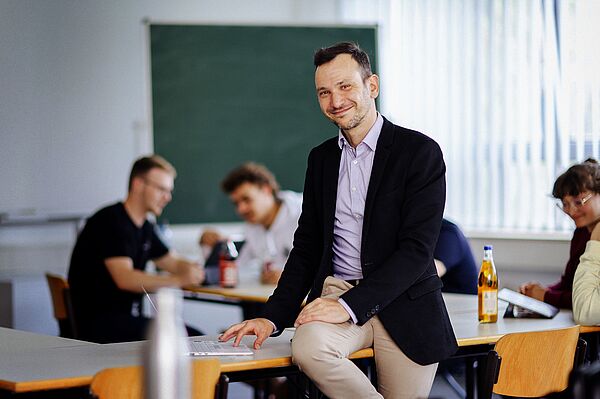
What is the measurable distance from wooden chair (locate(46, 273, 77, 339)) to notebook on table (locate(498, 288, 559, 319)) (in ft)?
7.43

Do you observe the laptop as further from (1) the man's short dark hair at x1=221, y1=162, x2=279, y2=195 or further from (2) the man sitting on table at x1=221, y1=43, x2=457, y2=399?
(2) the man sitting on table at x1=221, y1=43, x2=457, y2=399

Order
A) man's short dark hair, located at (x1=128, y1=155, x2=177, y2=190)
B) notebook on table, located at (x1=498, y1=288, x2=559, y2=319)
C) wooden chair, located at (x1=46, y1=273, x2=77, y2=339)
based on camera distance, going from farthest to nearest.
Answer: man's short dark hair, located at (x1=128, y1=155, x2=177, y2=190), wooden chair, located at (x1=46, y1=273, x2=77, y2=339), notebook on table, located at (x1=498, y1=288, x2=559, y2=319)

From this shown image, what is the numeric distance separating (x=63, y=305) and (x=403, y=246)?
2.62 metres

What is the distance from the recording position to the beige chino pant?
8.62 ft

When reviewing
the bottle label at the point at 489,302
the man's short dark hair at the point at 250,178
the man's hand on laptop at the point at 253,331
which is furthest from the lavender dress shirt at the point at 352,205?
the man's short dark hair at the point at 250,178

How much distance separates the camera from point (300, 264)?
298 centimetres

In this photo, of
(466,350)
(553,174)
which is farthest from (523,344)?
(553,174)

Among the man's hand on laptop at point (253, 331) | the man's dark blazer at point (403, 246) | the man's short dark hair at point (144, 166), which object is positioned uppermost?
the man's short dark hair at point (144, 166)

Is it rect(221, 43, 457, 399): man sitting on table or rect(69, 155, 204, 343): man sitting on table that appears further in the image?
rect(69, 155, 204, 343): man sitting on table

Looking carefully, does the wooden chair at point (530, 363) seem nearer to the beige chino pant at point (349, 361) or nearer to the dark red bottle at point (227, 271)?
the beige chino pant at point (349, 361)

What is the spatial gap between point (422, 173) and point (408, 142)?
0.38 ft

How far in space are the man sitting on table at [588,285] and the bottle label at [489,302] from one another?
275 mm

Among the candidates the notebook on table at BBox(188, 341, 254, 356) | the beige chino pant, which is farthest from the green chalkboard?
the beige chino pant

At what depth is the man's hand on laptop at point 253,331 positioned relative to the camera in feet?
9.12
